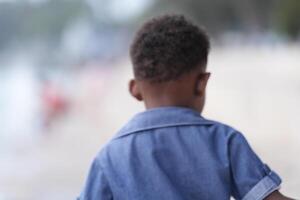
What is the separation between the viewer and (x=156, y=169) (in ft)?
5.51

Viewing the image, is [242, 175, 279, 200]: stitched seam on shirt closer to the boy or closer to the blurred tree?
the boy

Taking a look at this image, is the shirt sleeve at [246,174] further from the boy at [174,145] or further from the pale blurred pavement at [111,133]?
the pale blurred pavement at [111,133]

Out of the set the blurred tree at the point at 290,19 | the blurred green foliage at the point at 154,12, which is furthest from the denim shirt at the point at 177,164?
the blurred tree at the point at 290,19

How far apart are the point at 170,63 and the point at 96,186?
0.94 feet

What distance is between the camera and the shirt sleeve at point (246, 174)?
65.2 inches

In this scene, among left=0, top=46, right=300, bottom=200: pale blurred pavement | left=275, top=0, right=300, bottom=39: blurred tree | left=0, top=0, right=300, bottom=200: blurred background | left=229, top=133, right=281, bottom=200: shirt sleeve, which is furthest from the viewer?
left=275, top=0, right=300, bottom=39: blurred tree

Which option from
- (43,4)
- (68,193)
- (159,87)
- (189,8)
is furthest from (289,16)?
(159,87)

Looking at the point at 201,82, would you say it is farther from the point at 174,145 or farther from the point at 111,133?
the point at 111,133

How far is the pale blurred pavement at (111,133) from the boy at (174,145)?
3.31m

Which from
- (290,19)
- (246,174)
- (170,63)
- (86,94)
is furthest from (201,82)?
(290,19)

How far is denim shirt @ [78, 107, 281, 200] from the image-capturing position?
1.66m

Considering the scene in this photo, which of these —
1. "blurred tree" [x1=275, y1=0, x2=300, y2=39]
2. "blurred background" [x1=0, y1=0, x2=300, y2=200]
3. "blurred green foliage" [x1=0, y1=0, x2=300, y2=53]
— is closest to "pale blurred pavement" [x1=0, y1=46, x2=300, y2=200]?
"blurred background" [x1=0, y1=0, x2=300, y2=200]

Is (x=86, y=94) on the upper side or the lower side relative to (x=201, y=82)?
lower

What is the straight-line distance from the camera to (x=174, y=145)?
1.69 metres
